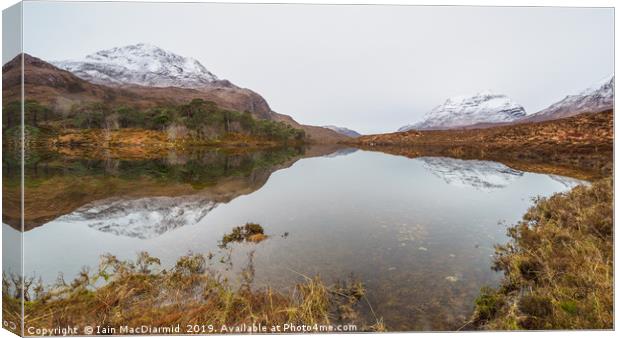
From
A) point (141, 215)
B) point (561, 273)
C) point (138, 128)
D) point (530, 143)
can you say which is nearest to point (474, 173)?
point (530, 143)

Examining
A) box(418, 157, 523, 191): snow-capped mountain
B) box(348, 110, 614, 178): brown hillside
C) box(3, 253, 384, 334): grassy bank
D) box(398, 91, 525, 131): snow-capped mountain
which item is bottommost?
box(3, 253, 384, 334): grassy bank

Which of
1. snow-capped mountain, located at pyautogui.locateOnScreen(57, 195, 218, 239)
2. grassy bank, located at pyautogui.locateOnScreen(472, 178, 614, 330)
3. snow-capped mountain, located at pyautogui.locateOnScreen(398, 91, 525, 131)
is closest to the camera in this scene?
grassy bank, located at pyautogui.locateOnScreen(472, 178, 614, 330)

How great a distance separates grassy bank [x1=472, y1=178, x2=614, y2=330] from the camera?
3508 millimetres

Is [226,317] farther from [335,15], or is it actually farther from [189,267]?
[335,15]

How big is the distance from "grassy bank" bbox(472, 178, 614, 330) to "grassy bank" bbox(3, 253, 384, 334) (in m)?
1.58

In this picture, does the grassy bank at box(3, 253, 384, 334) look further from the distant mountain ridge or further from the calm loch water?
the distant mountain ridge

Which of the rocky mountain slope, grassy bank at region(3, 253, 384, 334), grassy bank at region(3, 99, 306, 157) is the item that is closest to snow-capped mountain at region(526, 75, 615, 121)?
the rocky mountain slope

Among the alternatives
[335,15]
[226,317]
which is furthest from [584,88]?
[226,317]

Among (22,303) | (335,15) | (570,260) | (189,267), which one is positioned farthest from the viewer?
(335,15)

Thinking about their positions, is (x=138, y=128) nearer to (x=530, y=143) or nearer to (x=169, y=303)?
(x=169, y=303)

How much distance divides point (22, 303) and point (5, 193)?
153 cm

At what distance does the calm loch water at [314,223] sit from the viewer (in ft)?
13.4

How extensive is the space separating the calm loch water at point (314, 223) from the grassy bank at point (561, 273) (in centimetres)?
27

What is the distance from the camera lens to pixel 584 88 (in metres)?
4.79
